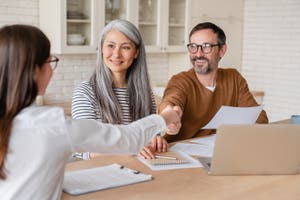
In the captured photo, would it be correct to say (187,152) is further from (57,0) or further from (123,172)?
(57,0)

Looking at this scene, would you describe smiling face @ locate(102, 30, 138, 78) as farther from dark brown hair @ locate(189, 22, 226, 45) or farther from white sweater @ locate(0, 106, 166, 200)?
white sweater @ locate(0, 106, 166, 200)

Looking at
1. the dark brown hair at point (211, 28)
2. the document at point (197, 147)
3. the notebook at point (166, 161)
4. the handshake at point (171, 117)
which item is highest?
the dark brown hair at point (211, 28)

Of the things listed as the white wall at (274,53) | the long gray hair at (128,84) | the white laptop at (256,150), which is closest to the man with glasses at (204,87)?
the long gray hair at (128,84)

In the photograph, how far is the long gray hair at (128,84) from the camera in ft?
7.66

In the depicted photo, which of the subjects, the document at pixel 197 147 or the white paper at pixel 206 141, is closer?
the document at pixel 197 147

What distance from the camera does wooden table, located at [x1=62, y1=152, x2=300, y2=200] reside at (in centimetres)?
154

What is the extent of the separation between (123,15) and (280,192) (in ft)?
9.00

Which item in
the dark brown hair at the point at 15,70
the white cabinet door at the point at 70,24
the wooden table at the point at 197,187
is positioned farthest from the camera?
the white cabinet door at the point at 70,24

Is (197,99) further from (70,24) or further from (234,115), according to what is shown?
(70,24)

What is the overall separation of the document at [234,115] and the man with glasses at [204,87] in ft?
1.04

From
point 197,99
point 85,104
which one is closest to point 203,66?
point 197,99

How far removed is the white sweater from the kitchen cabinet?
2.41 metres

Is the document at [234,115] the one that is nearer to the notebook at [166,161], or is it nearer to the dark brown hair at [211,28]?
the notebook at [166,161]

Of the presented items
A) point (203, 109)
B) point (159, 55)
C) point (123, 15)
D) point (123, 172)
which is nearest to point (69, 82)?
point (123, 15)
